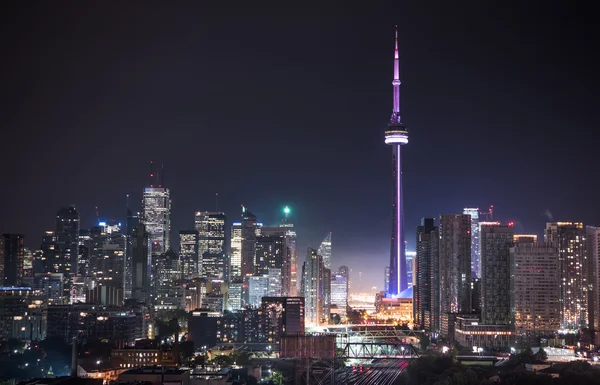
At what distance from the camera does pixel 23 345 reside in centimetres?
4353

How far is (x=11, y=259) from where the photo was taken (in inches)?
2293

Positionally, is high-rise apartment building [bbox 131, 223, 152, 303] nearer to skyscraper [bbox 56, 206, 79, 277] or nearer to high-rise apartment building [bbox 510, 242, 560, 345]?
skyscraper [bbox 56, 206, 79, 277]

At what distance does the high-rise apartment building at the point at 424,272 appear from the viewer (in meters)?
55.2

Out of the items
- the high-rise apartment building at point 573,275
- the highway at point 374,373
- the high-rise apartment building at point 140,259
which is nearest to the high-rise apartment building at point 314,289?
the high-rise apartment building at point 140,259

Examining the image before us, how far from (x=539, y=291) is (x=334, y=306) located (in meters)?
30.5

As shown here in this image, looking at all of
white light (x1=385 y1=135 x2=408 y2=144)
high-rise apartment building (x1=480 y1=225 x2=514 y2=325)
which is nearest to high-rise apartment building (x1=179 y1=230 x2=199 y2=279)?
white light (x1=385 y1=135 x2=408 y2=144)

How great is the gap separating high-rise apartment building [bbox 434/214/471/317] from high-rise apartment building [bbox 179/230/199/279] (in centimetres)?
2579

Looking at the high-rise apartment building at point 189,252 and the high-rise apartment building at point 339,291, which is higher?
the high-rise apartment building at point 189,252

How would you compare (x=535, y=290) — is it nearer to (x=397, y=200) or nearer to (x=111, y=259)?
(x=397, y=200)

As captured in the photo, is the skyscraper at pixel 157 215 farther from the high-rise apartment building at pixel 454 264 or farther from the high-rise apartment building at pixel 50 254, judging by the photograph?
the high-rise apartment building at pixel 454 264

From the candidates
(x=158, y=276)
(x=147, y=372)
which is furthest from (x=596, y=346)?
(x=158, y=276)

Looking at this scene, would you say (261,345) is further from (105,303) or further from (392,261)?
(392,261)

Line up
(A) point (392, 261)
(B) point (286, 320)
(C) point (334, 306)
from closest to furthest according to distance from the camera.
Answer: (B) point (286, 320)
(A) point (392, 261)
(C) point (334, 306)

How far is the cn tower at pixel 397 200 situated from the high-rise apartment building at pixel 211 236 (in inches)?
612
